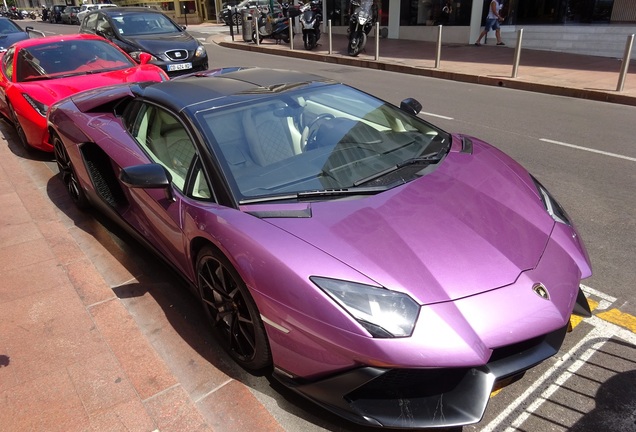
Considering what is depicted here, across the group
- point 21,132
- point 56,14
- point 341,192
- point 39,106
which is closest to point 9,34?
point 21,132

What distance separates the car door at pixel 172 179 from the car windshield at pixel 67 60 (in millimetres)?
3602

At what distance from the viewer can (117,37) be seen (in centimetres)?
1063

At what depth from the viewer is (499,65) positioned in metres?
12.8

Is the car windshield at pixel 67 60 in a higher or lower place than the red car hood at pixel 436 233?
higher

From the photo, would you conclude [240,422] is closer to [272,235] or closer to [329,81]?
[272,235]

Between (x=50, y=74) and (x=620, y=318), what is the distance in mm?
6753

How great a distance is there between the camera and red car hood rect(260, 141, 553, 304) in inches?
79.7

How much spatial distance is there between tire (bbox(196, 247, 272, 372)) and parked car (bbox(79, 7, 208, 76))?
8183 millimetres

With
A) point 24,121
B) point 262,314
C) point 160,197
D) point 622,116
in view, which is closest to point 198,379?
point 262,314

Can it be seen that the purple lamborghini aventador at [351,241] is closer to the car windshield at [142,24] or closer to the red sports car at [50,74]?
the red sports car at [50,74]

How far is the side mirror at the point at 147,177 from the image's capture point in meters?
2.70

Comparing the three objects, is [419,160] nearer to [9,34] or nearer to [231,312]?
[231,312]

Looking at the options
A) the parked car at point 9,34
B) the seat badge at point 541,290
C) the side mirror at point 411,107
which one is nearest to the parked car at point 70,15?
the parked car at point 9,34

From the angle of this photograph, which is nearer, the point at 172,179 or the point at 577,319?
the point at 577,319
